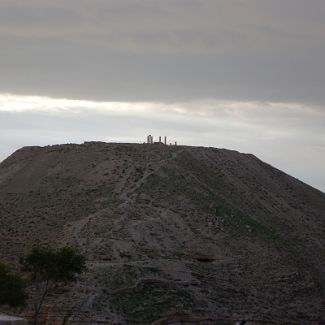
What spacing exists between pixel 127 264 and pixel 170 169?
48.5 ft

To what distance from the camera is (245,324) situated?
60.0 metres

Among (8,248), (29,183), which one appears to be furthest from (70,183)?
(8,248)

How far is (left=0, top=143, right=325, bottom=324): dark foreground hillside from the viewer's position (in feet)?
197

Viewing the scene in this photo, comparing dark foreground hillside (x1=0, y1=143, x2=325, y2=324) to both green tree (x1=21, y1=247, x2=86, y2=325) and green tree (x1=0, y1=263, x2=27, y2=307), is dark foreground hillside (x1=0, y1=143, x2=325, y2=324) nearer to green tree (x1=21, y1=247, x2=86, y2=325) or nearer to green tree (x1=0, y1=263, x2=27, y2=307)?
green tree (x1=21, y1=247, x2=86, y2=325)

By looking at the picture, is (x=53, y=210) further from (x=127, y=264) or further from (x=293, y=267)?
(x=293, y=267)

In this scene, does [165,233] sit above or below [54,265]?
above

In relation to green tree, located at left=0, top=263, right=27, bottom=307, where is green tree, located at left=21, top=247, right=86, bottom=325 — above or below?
above

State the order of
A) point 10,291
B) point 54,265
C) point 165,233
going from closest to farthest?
point 10,291 → point 54,265 → point 165,233

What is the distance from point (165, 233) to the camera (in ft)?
218

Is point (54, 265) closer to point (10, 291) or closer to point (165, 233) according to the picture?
point (10, 291)

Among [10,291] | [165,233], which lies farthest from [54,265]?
[165,233]

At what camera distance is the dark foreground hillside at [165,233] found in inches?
2365

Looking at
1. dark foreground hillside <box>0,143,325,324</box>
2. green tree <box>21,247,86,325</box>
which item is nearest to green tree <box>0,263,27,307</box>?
green tree <box>21,247,86,325</box>

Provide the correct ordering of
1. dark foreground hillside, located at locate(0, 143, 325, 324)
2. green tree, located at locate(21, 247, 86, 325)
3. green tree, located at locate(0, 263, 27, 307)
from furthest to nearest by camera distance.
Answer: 1. dark foreground hillside, located at locate(0, 143, 325, 324)
2. green tree, located at locate(21, 247, 86, 325)
3. green tree, located at locate(0, 263, 27, 307)
